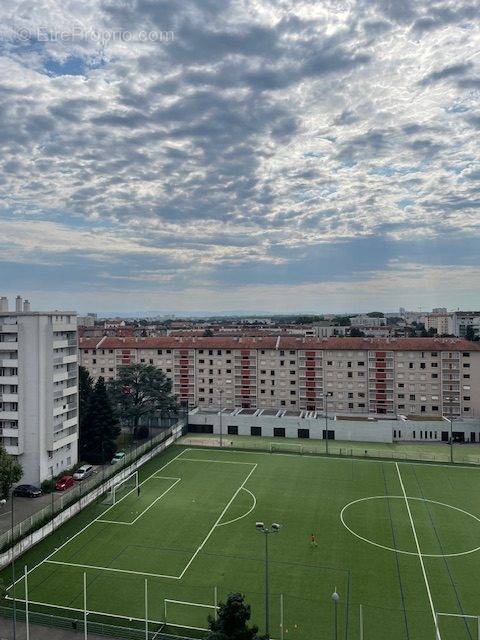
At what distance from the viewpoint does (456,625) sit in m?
25.3

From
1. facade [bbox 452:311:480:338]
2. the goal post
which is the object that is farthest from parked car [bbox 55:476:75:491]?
facade [bbox 452:311:480:338]

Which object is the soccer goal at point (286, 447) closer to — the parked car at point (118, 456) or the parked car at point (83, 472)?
the parked car at point (118, 456)

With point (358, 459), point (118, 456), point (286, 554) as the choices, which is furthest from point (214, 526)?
point (358, 459)

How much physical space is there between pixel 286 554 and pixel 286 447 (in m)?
27.6

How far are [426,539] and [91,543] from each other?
2268 centimetres

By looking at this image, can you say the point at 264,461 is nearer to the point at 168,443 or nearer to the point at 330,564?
the point at 168,443

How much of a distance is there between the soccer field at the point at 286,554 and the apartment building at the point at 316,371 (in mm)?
25681

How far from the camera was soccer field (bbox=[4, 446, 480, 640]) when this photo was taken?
26.2 metres

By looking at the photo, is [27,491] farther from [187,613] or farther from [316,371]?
[316,371]

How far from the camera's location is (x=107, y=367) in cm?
8600

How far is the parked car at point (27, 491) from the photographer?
1703 inches

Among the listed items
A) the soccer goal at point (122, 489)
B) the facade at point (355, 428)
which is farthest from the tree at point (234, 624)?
the facade at point (355, 428)

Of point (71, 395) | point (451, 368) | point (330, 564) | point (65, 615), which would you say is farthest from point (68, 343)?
point (451, 368)

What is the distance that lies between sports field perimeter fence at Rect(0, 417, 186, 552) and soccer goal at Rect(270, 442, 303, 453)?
13474 mm
